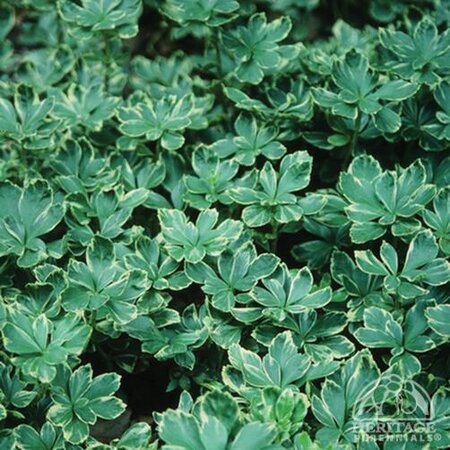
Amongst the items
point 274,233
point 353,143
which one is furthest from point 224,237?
point 353,143

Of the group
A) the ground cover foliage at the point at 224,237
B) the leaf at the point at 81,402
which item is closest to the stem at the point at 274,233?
the ground cover foliage at the point at 224,237

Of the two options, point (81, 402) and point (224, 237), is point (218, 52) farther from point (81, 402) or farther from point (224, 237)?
point (81, 402)

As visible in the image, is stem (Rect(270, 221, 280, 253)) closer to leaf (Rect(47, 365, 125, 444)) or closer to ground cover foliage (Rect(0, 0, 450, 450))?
ground cover foliage (Rect(0, 0, 450, 450))

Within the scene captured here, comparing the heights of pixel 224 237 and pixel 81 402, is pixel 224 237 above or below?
above

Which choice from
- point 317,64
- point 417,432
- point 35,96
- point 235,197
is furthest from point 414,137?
point 35,96

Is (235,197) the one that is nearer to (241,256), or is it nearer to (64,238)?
(241,256)

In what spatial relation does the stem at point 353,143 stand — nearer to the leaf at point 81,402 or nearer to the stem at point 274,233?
the stem at point 274,233

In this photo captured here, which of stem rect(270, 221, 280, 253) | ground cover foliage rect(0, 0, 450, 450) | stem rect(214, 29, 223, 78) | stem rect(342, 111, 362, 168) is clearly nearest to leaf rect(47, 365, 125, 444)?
ground cover foliage rect(0, 0, 450, 450)

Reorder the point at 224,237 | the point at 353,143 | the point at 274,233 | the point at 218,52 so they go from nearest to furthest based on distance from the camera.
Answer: the point at 224,237
the point at 274,233
the point at 353,143
the point at 218,52
